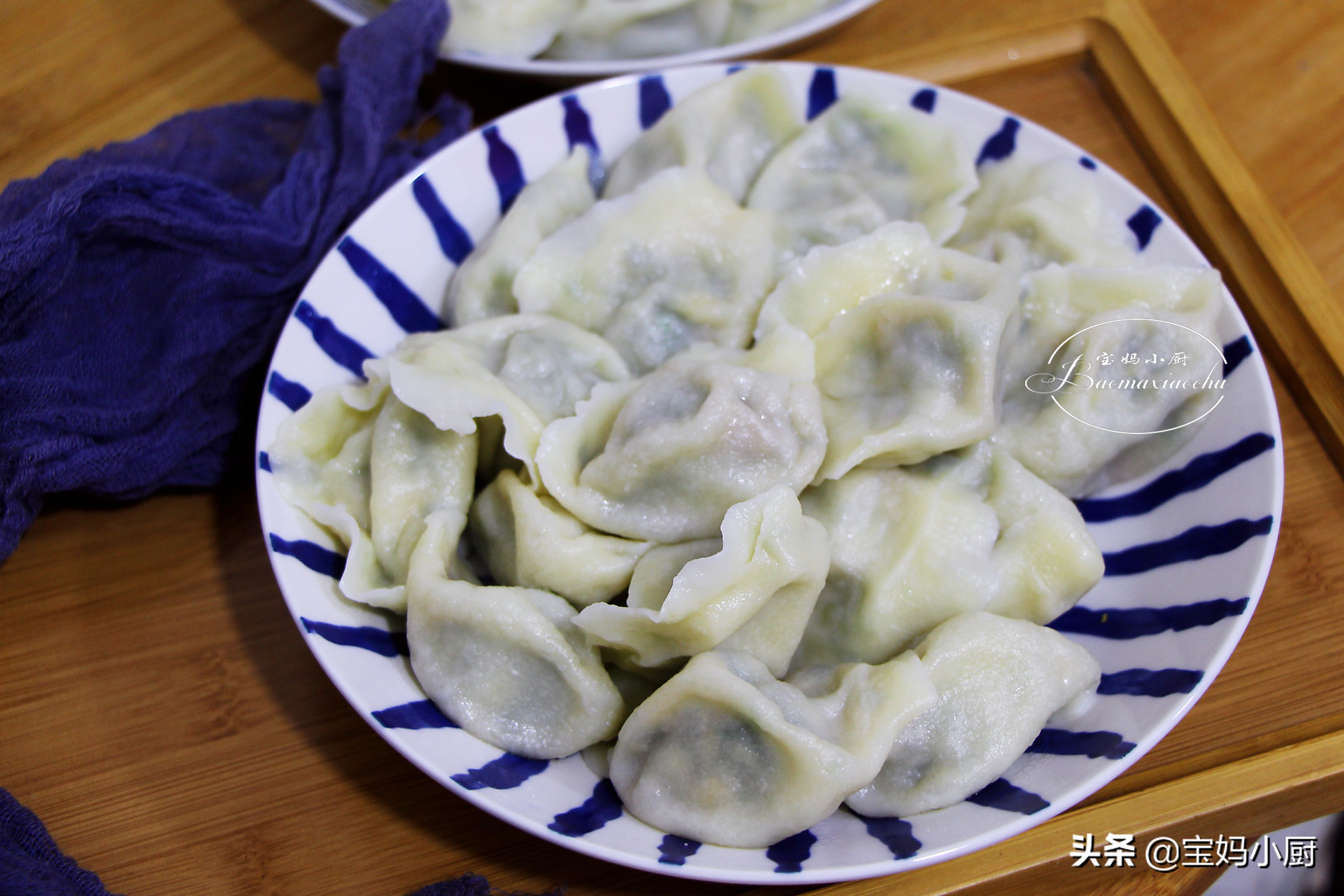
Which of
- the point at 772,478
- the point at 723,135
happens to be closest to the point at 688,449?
the point at 772,478

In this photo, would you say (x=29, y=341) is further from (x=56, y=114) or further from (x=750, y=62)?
(x=750, y=62)

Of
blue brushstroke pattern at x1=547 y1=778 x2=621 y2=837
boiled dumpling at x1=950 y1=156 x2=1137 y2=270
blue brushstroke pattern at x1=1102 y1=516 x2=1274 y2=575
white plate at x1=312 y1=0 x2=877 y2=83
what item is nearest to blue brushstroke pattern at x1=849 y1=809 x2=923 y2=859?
blue brushstroke pattern at x1=547 y1=778 x2=621 y2=837

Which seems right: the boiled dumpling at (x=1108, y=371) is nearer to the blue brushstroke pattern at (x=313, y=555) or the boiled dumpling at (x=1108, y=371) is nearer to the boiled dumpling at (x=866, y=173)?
the boiled dumpling at (x=866, y=173)

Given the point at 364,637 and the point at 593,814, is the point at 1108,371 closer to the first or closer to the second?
the point at 593,814

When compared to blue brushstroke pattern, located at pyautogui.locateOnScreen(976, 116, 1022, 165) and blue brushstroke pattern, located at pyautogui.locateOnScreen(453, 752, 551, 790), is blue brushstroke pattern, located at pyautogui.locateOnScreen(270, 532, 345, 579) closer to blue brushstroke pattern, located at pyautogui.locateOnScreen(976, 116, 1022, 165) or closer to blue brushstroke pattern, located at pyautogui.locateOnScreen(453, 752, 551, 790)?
blue brushstroke pattern, located at pyautogui.locateOnScreen(453, 752, 551, 790)

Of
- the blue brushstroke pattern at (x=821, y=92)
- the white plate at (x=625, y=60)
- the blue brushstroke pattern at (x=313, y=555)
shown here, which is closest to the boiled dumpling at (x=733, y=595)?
the blue brushstroke pattern at (x=313, y=555)

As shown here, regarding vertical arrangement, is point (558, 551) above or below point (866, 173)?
below
